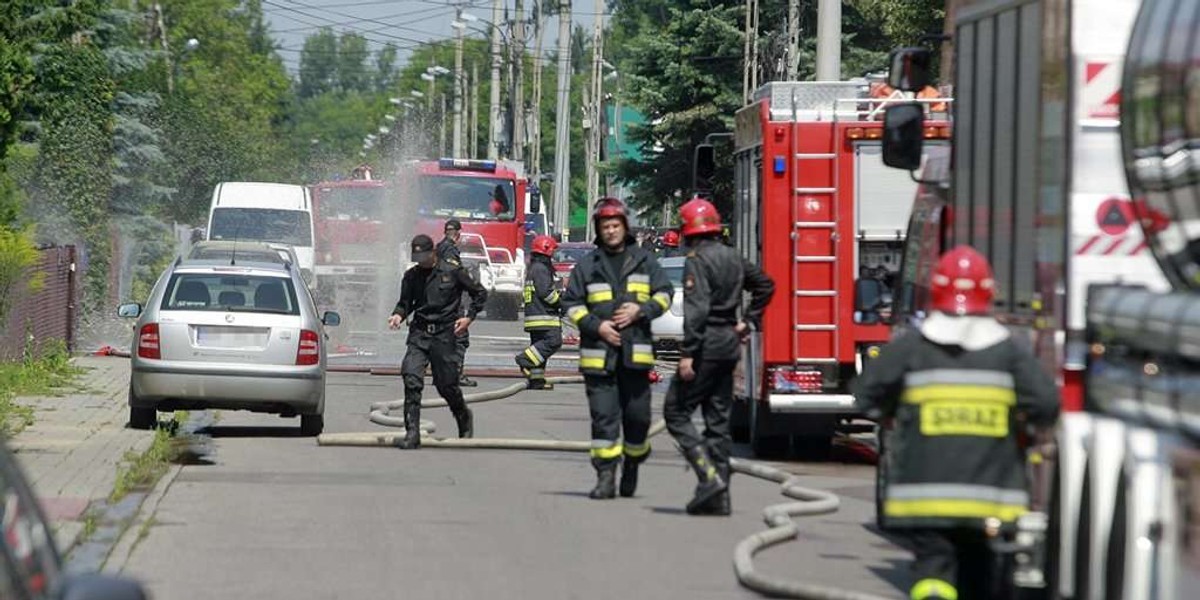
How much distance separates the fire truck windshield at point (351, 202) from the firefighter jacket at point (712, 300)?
119 ft

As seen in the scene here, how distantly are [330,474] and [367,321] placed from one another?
27.5m

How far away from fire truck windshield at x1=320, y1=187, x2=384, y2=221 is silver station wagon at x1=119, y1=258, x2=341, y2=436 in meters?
30.8

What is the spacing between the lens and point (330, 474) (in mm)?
16312

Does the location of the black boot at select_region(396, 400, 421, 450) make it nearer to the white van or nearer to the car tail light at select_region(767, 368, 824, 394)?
the car tail light at select_region(767, 368, 824, 394)

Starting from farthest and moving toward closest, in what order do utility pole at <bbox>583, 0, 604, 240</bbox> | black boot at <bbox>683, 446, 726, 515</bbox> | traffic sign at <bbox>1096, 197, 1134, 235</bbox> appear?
utility pole at <bbox>583, 0, 604, 240</bbox> → black boot at <bbox>683, 446, 726, 515</bbox> → traffic sign at <bbox>1096, 197, 1134, 235</bbox>

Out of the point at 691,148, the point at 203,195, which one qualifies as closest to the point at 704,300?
the point at 691,148

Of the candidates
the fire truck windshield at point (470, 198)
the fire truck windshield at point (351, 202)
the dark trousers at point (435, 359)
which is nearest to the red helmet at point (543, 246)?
the dark trousers at point (435, 359)

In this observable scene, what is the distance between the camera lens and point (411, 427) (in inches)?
719

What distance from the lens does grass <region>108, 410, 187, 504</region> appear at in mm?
14602

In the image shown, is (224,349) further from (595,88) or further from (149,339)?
(595,88)

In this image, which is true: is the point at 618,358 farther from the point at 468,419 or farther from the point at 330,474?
the point at 468,419

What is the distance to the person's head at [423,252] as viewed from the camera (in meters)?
18.5

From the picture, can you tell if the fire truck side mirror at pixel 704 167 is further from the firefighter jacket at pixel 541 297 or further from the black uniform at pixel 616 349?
the black uniform at pixel 616 349

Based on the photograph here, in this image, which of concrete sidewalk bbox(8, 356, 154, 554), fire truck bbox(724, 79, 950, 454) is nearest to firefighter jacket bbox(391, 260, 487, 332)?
concrete sidewalk bbox(8, 356, 154, 554)
